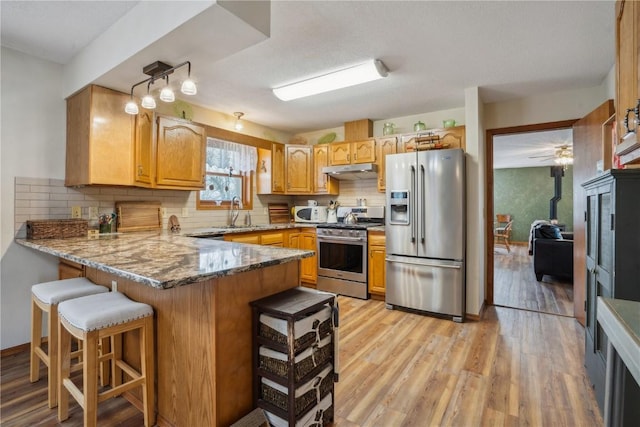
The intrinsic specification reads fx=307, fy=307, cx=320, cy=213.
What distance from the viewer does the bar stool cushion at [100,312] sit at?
1.45 meters

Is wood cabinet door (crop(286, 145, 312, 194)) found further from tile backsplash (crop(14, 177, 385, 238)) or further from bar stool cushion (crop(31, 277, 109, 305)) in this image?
bar stool cushion (crop(31, 277, 109, 305))

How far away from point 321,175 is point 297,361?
11.3 ft

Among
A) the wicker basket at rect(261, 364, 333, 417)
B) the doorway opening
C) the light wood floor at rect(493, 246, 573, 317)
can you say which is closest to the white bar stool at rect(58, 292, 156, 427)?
the wicker basket at rect(261, 364, 333, 417)

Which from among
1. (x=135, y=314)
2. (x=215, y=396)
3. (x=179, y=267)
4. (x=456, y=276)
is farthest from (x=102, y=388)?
(x=456, y=276)

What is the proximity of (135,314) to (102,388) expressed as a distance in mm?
913

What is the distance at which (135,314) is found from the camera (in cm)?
155

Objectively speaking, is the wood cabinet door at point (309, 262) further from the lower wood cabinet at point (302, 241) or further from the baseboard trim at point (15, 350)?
the baseboard trim at point (15, 350)

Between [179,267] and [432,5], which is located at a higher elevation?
[432,5]

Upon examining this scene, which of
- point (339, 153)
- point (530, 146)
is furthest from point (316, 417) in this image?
point (530, 146)

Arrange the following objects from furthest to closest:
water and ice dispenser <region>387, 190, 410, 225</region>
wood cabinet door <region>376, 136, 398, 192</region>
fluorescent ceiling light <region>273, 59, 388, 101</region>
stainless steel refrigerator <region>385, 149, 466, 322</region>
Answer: wood cabinet door <region>376, 136, 398, 192</region> < water and ice dispenser <region>387, 190, 410, 225</region> < stainless steel refrigerator <region>385, 149, 466, 322</region> < fluorescent ceiling light <region>273, 59, 388, 101</region>

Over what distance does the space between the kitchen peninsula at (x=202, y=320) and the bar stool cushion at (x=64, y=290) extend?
0.88ft

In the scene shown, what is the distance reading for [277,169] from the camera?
15.1 feet

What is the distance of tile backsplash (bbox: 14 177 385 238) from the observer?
2.52m

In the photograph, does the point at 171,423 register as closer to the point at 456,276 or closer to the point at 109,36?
the point at 109,36
